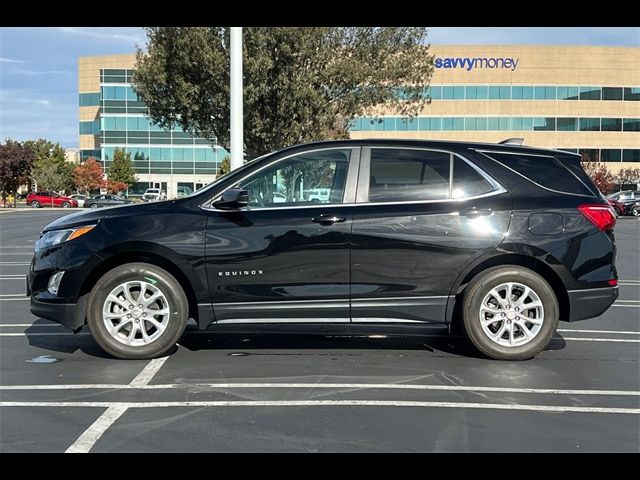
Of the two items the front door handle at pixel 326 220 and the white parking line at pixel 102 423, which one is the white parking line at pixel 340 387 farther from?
the front door handle at pixel 326 220

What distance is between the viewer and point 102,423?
13.9ft

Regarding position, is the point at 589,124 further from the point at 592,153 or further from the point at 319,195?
the point at 319,195

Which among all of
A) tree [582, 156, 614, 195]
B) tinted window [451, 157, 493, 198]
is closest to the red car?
tree [582, 156, 614, 195]

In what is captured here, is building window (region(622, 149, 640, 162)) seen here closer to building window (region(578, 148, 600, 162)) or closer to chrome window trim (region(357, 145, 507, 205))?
building window (region(578, 148, 600, 162))

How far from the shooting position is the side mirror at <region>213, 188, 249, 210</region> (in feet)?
18.3

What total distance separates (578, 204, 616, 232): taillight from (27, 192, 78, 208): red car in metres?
61.4

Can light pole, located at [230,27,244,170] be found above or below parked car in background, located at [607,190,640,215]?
above

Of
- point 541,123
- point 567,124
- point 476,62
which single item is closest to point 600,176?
point 541,123

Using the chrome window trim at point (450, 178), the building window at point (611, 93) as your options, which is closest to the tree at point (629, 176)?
the building window at point (611, 93)

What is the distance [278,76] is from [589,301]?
16.5m

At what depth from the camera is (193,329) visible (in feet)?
23.0

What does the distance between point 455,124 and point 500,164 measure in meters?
60.4

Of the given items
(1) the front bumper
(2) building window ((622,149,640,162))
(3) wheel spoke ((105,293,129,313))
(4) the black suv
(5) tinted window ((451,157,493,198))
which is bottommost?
(1) the front bumper

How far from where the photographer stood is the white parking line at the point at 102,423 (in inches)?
152
